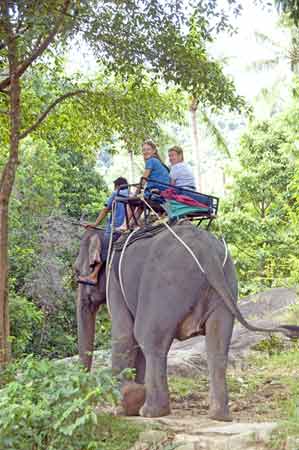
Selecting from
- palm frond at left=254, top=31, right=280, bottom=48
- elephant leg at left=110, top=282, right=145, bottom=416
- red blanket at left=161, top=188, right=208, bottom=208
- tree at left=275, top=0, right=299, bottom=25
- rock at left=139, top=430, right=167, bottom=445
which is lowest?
rock at left=139, top=430, right=167, bottom=445

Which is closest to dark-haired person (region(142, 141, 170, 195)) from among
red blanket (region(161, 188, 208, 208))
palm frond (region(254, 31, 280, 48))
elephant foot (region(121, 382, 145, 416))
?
red blanket (region(161, 188, 208, 208))

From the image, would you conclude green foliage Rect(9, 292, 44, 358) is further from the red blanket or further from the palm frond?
the palm frond

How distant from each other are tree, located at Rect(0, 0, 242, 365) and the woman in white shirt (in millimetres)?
1627

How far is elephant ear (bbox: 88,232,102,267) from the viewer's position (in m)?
8.33

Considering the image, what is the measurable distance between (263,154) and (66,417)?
19.9 metres

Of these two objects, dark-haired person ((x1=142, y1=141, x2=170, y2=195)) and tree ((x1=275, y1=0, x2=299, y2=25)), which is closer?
tree ((x1=275, y1=0, x2=299, y2=25))

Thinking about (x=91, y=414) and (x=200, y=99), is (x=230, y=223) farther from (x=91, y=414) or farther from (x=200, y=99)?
(x=91, y=414)

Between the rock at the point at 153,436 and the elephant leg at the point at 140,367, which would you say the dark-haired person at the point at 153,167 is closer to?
the elephant leg at the point at 140,367

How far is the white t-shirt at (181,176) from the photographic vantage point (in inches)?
315

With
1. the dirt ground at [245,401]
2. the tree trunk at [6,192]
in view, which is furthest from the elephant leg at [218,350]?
the tree trunk at [6,192]

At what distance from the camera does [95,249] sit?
8.35 metres

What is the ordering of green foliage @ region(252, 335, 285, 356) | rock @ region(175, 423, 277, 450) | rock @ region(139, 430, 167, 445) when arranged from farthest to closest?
green foliage @ region(252, 335, 285, 356)
rock @ region(139, 430, 167, 445)
rock @ region(175, 423, 277, 450)

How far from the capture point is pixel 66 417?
5199 mm

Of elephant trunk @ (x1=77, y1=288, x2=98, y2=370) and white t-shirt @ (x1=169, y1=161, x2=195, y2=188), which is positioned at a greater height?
white t-shirt @ (x1=169, y1=161, x2=195, y2=188)
